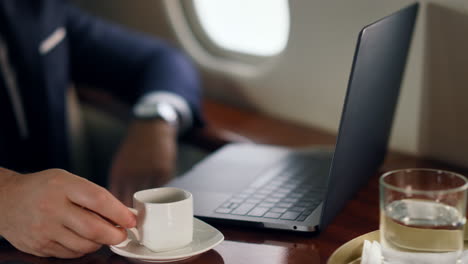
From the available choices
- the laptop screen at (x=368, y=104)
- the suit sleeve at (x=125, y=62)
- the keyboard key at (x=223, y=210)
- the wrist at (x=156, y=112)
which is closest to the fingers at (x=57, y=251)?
the keyboard key at (x=223, y=210)

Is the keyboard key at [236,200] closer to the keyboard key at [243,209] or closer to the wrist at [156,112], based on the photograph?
the keyboard key at [243,209]

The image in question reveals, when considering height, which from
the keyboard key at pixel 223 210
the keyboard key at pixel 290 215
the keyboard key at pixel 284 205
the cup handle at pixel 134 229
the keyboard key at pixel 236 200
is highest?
the cup handle at pixel 134 229

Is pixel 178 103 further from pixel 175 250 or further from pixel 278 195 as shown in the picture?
pixel 175 250

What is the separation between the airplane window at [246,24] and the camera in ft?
5.48

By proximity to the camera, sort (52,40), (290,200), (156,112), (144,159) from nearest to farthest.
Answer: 1. (290,200)
2. (144,159)
3. (156,112)
4. (52,40)

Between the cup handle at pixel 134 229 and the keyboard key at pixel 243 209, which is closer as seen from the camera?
the cup handle at pixel 134 229

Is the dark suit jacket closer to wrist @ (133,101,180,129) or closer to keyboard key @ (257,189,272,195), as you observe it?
wrist @ (133,101,180,129)

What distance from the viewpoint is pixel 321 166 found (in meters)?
1.17

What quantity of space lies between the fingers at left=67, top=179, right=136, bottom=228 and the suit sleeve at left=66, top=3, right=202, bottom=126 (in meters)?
0.83

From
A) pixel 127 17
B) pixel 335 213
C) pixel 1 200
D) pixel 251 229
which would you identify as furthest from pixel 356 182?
pixel 127 17

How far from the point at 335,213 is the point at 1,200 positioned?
17.3 inches

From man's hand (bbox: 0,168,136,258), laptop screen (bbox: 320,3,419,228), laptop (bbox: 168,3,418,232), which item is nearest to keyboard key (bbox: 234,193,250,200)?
laptop (bbox: 168,3,418,232)

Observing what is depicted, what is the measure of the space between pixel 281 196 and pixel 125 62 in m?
0.87

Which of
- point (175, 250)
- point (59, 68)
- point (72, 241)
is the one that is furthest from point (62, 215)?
point (59, 68)
